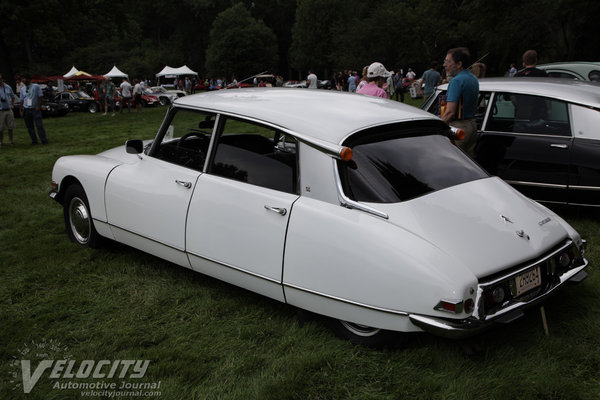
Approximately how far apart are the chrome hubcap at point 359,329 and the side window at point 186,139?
1.69 m

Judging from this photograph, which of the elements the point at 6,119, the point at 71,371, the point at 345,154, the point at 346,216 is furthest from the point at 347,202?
the point at 6,119

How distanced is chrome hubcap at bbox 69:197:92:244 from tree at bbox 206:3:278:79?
68.9 metres

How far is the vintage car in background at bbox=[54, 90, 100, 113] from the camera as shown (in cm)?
2619

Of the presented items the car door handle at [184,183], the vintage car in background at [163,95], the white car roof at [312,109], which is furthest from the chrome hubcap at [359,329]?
the vintage car in background at [163,95]

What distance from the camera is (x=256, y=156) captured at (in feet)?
11.9

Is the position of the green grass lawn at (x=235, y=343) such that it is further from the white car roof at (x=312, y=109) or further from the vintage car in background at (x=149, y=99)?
the vintage car in background at (x=149, y=99)

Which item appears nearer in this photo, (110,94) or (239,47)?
(110,94)

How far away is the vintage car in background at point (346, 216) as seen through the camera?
108 inches

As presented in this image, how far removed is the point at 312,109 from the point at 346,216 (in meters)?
0.93

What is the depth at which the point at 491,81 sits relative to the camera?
6227 millimetres

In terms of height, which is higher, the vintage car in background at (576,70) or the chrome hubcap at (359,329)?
the vintage car in background at (576,70)

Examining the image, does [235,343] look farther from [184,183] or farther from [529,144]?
[529,144]

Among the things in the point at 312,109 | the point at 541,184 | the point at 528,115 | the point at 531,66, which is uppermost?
the point at 312,109

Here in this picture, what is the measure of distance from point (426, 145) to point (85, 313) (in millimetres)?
2843
